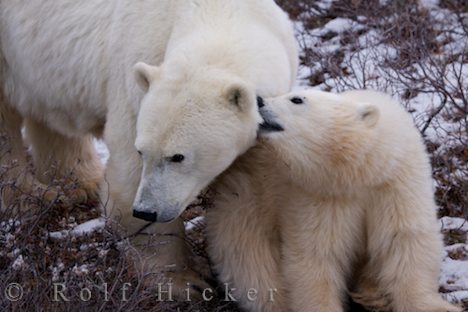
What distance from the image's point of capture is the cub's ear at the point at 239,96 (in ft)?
11.8

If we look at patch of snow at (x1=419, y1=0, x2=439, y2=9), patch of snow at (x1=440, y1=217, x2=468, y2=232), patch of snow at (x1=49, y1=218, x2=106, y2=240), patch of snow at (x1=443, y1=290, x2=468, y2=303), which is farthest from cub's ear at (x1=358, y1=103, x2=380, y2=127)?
patch of snow at (x1=419, y1=0, x2=439, y2=9)

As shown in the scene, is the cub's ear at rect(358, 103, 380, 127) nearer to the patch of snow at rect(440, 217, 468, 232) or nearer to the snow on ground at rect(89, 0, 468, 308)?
the snow on ground at rect(89, 0, 468, 308)

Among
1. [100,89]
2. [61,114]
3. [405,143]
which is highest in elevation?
[405,143]

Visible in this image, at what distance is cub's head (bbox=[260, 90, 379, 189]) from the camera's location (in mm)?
3830

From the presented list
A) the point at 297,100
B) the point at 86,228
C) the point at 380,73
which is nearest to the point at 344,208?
the point at 297,100

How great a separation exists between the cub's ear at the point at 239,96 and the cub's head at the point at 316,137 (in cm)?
20

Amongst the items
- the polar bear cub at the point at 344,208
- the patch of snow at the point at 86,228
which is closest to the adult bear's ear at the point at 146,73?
the polar bear cub at the point at 344,208

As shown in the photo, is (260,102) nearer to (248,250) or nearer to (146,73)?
(146,73)

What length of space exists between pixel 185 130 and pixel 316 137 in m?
0.57

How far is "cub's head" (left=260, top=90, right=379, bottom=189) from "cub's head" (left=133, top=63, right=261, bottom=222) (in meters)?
0.11

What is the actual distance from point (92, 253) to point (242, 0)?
127cm

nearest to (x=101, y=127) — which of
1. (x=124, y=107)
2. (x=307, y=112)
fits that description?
(x=124, y=107)

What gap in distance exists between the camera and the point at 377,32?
22.3 ft

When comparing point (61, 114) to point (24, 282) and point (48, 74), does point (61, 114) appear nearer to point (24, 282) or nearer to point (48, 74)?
point (48, 74)
